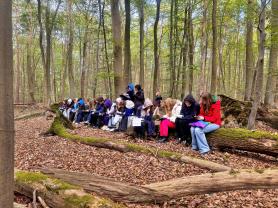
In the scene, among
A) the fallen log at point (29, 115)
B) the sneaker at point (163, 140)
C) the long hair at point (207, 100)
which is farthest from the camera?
the fallen log at point (29, 115)

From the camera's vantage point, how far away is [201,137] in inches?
299

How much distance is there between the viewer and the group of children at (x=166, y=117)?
7809 millimetres

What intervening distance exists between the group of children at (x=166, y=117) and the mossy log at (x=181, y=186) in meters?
2.73

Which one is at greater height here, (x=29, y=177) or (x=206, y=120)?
(x=206, y=120)

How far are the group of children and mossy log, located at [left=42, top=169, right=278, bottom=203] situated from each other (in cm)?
273

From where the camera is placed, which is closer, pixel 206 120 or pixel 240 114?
→ pixel 206 120

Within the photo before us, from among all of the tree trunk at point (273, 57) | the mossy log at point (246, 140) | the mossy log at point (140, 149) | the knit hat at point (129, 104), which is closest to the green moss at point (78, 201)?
the mossy log at point (140, 149)

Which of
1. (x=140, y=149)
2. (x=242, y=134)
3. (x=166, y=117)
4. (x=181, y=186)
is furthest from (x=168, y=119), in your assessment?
(x=181, y=186)

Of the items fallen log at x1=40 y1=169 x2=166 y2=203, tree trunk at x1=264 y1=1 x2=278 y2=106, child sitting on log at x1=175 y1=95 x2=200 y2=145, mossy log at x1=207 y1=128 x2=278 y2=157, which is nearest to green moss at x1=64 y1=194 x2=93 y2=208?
fallen log at x1=40 y1=169 x2=166 y2=203

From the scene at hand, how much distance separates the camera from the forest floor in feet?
15.8

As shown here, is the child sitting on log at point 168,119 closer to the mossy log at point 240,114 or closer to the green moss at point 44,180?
the mossy log at point 240,114

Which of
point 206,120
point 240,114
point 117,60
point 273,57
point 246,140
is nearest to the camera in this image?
point 246,140

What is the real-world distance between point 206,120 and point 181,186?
360 centimetres

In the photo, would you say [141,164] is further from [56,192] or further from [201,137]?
[56,192]
